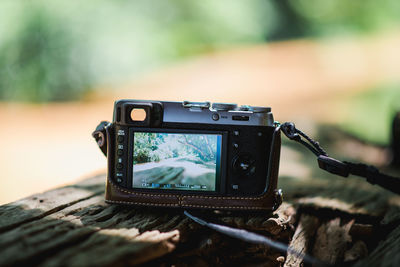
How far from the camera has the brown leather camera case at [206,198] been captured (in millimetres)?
1949

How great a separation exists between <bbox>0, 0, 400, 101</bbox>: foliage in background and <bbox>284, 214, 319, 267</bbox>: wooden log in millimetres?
6770

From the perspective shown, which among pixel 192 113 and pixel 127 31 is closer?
pixel 192 113

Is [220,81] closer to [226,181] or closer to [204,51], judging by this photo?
[204,51]

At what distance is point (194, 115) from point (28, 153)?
4.62 metres

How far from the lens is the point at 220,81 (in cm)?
1076

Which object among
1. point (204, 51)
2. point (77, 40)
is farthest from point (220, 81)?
point (77, 40)

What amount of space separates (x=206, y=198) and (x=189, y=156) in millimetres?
221

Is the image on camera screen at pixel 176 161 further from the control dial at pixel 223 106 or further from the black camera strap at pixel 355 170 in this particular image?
the black camera strap at pixel 355 170

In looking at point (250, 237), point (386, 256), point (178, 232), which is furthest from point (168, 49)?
point (386, 256)

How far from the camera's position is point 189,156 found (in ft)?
6.36

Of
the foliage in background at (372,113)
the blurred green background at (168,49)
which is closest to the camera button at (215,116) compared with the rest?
the blurred green background at (168,49)

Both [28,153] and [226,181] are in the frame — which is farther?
[28,153]

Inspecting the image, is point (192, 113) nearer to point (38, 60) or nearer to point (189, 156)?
point (189, 156)

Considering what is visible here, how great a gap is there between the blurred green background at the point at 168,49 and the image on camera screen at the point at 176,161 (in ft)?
11.3
